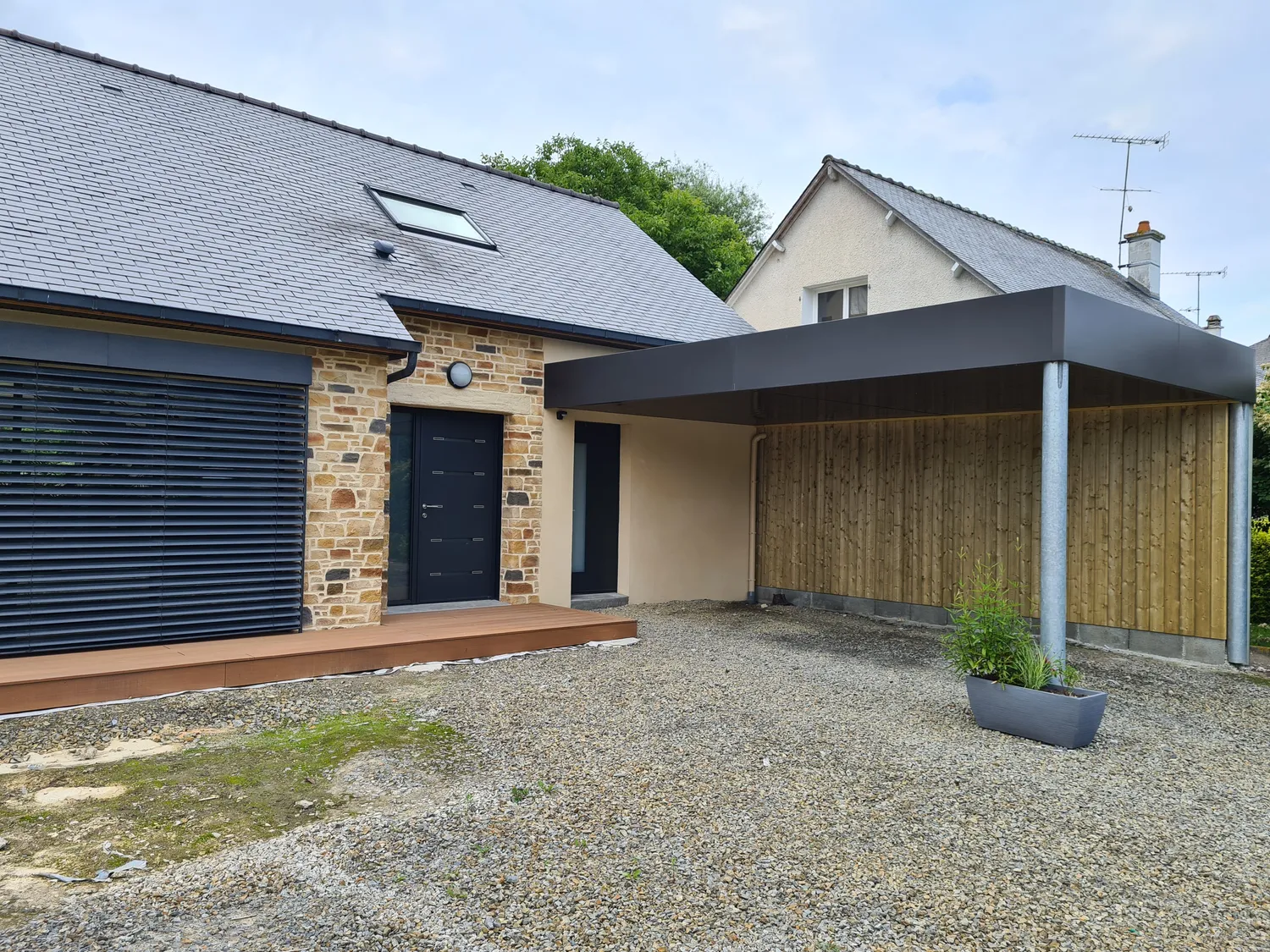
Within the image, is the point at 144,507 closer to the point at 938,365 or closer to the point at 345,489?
the point at 345,489

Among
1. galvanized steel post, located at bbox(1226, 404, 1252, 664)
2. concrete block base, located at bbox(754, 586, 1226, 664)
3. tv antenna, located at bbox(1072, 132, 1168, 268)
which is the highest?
tv antenna, located at bbox(1072, 132, 1168, 268)

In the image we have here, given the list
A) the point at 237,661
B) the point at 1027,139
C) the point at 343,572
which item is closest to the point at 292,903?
the point at 237,661

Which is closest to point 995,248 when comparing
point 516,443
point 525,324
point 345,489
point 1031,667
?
point 525,324

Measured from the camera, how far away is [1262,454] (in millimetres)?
11789

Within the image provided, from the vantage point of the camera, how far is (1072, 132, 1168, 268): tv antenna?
14.6 metres

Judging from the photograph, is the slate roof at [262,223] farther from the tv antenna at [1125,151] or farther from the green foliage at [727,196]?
the green foliage at [727,196]

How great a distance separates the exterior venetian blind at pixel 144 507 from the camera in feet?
18.2

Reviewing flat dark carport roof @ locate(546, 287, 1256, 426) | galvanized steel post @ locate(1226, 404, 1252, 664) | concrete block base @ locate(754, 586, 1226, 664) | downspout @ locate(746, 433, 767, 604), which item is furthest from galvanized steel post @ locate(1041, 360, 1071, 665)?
downspout @ locate(746, 433, 767, 604)

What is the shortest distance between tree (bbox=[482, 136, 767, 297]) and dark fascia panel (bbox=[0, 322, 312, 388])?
1746cm

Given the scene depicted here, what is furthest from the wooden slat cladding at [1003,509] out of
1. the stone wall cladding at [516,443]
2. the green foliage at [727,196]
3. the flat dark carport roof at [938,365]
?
the green foliage at [727,196]

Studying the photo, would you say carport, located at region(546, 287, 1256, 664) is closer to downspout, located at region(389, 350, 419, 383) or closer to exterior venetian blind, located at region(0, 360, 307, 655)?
downspout, located at region(389, 350, 419, 383)

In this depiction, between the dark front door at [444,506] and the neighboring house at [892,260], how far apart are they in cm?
691

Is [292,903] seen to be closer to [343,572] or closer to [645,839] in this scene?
[645,839]

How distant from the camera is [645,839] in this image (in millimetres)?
3322
